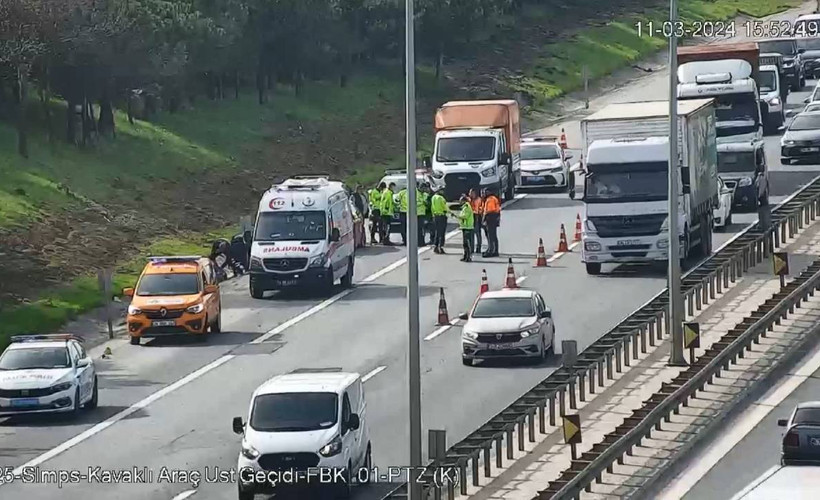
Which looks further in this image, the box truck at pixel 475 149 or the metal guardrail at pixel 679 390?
the box truck at pixel 475 149

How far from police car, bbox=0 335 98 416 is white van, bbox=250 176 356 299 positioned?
996 cm

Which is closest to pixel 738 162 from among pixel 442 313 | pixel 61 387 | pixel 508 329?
pixel 442 313

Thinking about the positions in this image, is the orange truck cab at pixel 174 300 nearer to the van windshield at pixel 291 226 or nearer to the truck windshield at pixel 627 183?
the van windshield at pixel 291 226

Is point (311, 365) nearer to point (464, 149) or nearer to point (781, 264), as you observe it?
point (781, 264)

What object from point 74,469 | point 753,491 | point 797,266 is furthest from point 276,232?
point 753,491

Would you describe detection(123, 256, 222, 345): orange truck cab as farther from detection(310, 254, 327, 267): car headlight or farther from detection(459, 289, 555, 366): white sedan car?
detection(459, 289, 555, 366): white sedan car

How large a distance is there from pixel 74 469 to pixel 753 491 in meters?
13.1

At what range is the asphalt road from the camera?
2977 cm

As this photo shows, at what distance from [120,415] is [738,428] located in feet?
34.6

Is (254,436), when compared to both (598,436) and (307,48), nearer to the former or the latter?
(598,436)

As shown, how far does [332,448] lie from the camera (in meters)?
25.6

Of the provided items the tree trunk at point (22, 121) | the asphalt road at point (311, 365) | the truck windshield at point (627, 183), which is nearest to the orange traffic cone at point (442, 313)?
the asphalt road at point (311, 365)

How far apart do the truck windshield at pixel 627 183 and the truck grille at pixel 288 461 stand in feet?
57.6

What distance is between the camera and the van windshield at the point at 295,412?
25.9m
